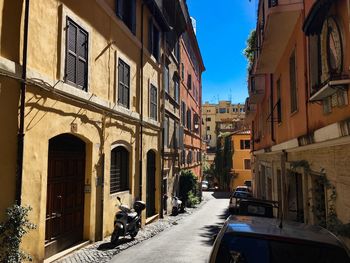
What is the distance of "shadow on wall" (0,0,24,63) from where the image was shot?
700 centimetres

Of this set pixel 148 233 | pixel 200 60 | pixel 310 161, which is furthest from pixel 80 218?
pixel 200 60

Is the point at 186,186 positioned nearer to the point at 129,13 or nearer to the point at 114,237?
the point at 129,13

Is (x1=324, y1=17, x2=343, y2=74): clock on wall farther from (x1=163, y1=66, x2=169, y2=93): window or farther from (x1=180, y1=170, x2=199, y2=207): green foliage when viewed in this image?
(x1=180, y1=170, x2=199, y2=207): green foliage

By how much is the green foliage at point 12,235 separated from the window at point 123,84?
6702 millimetres

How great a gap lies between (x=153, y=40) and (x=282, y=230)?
14824mm

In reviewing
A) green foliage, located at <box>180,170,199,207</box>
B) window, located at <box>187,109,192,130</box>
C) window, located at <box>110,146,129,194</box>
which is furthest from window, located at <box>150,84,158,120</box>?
window, located at <box>187,109,192,130</box>

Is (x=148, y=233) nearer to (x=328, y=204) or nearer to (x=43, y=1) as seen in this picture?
(x=328, y=204)

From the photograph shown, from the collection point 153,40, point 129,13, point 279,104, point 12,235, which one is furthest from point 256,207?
point 153,40

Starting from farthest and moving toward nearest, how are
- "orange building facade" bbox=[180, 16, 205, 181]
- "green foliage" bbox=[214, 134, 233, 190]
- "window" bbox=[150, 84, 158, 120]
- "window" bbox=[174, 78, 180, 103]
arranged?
"green foliage" bbox=[214, 134, 233, 190], "orange building facade" bbox=[180, 16, 205, 181], "window" bbox=[174, 78, 180, 103], "window" bbox=[150, 84, 158, 120]

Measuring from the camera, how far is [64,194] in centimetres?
970

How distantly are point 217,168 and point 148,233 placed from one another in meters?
41.6

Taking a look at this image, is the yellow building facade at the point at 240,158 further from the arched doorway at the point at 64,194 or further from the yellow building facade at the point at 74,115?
the arched doorway at the point at 64,194

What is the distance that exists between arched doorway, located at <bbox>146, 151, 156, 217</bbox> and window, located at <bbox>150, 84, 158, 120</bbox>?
1.73 m

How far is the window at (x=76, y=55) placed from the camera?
9391 millimetres
